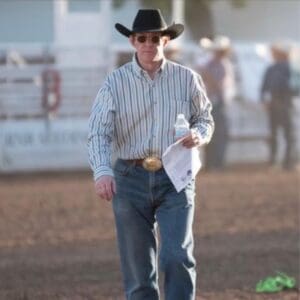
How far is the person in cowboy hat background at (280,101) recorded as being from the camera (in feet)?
55.8

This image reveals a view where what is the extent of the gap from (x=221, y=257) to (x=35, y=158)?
6.97m

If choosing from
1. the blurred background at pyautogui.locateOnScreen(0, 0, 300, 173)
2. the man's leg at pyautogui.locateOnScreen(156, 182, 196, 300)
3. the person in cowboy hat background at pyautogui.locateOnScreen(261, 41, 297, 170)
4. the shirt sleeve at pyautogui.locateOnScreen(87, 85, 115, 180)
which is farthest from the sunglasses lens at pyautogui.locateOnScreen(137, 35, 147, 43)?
the person in cowboy hat background at pyautogui.locateOnScreen(261, 41, 297, 170)

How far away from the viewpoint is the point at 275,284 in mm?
8391

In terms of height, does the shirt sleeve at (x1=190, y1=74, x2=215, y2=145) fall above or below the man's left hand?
above

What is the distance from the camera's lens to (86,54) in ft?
54.8

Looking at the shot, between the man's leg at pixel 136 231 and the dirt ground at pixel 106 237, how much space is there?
69.3 inches

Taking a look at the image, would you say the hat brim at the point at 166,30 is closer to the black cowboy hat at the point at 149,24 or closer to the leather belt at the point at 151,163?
the black cowboy hat at the point at 149,24

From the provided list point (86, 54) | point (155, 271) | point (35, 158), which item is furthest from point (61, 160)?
point (155, 271)

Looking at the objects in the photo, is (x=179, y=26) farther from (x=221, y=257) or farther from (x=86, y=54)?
(x=86, y=54)

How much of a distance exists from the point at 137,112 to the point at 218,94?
10492 millimetres

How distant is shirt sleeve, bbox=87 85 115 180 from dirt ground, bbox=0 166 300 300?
208cm

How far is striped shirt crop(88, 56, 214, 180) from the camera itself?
6098mm

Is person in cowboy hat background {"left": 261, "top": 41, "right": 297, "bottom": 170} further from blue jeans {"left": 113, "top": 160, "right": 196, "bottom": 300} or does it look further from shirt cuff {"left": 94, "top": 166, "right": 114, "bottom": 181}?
shirt cuff {"left": 94, "top": 166, "right": 114, "bottom": 181}

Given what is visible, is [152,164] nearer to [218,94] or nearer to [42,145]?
[42,145]
